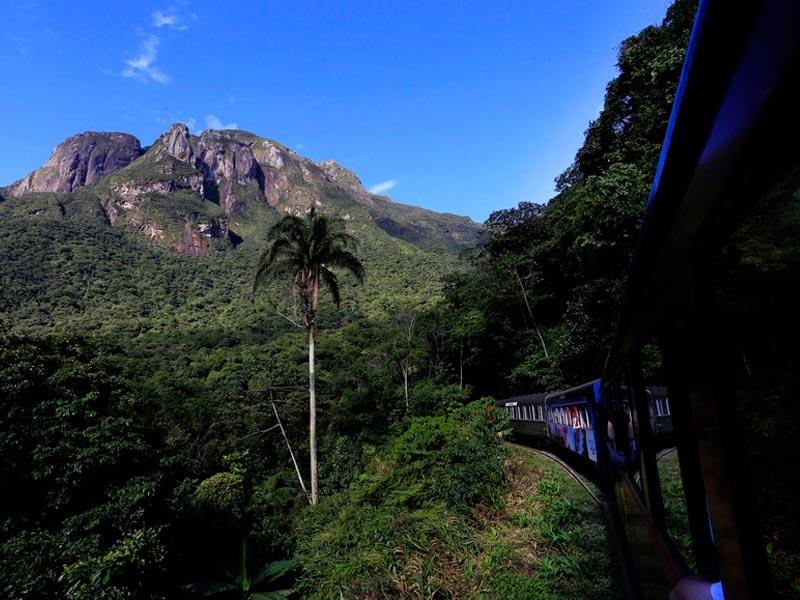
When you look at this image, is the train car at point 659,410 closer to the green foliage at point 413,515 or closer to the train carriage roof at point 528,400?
the green foliage at point 413,515

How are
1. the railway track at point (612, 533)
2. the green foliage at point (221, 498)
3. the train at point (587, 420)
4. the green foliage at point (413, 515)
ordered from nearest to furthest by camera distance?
the train at point (587, 420), the railway track at point (612, 533), the green foliage at point (413, 515), the green foliage at point (221, 498)

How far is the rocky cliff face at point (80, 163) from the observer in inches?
6540

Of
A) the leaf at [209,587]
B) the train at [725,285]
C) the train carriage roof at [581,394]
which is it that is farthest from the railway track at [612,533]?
the leaf at [209,587]

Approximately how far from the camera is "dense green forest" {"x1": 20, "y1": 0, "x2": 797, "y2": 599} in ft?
24.5

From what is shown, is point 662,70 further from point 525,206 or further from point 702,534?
point 525,206

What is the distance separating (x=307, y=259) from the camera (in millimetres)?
17594

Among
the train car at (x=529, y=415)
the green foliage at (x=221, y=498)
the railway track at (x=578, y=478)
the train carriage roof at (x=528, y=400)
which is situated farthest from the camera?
the train car at (x=529, y=415)

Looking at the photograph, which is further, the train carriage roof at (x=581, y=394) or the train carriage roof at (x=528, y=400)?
the train carriage roof at (x=528, y=400)

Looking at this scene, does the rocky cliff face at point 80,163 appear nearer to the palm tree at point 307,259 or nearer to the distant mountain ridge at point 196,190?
the distant mountain ridge at point 196,190

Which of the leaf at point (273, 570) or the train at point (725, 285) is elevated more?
the train at point (725, 285)

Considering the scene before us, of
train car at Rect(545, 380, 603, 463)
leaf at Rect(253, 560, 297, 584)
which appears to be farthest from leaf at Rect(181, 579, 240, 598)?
train car at Rect(545, 380, 603, 463)

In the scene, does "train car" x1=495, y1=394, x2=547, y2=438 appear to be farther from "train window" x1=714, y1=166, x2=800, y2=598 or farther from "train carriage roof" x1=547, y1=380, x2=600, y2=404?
"train window" x1=714, y1=166, x2=800, y2=598

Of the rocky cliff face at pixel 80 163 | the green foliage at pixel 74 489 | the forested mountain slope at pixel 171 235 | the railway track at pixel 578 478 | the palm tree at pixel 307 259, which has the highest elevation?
the rocky cliff face at pixel 80 163

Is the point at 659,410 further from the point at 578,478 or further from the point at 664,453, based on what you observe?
the point at 578,478
